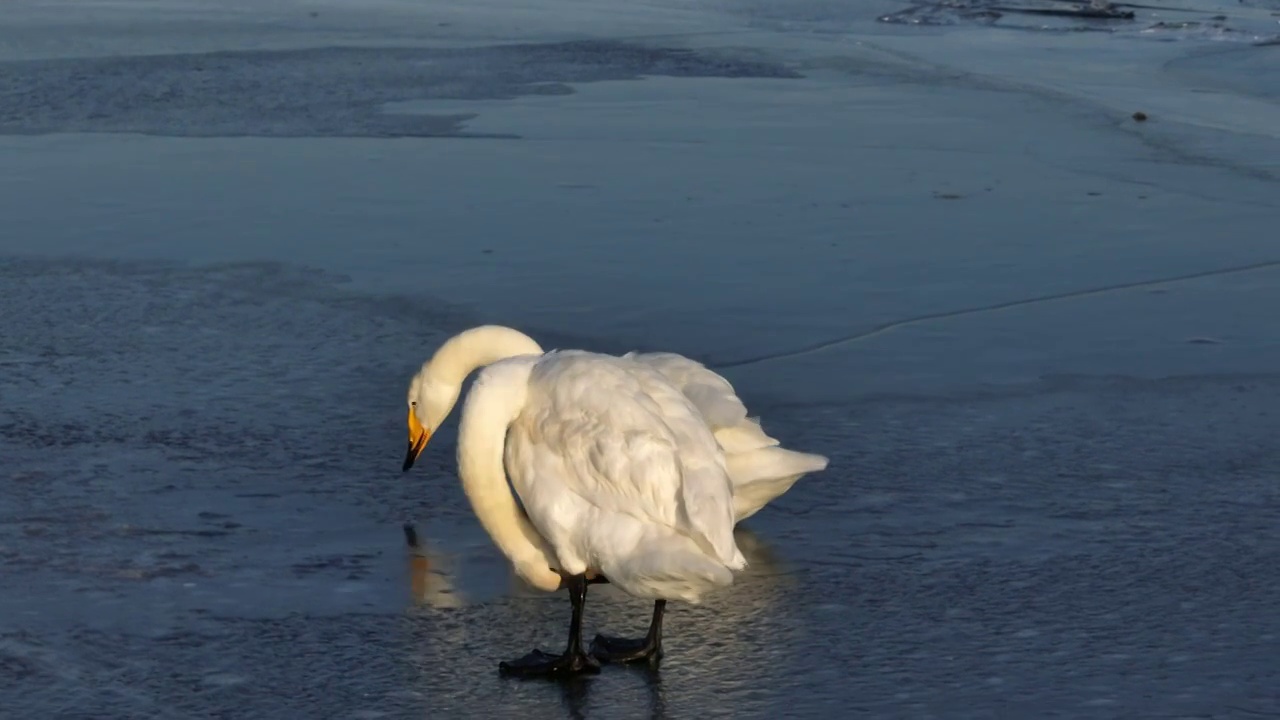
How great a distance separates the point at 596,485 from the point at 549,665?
42 cm

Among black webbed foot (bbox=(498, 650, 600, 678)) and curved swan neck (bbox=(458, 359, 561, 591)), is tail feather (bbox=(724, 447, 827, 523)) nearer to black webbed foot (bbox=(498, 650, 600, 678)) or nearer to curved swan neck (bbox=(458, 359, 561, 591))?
curved swan neck (bbox=(458, 359, 561, 591))

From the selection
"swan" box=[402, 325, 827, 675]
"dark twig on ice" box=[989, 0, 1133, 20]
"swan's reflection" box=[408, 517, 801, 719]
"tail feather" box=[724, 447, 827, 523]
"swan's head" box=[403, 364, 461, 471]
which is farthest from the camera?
"dark twig on ice" box=[989, 0, 1133, 20]

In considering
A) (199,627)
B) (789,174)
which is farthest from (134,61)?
(199,627)

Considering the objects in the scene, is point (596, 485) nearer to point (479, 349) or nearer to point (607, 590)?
point (607, 590)

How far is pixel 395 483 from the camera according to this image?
5.54 meters

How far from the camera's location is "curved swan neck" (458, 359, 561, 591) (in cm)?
449

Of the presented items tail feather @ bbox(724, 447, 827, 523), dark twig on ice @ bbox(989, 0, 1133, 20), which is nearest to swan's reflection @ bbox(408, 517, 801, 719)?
tail feather @ bbox(724, 447, 827, 523)

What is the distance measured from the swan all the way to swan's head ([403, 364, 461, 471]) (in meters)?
0.45

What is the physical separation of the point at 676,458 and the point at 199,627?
1135mm

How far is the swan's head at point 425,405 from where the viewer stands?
5145 mm

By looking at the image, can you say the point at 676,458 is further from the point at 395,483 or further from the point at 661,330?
the point at 661,330

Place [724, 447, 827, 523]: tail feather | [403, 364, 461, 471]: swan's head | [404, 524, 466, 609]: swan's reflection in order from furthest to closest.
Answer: [403, 364, 461, 471]: swan's head < [724, 447, 827, 523]: tail feather < [404, 524, 466, 609]: swan's reflection

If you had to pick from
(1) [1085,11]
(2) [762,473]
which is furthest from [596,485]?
(1) [1085,11]

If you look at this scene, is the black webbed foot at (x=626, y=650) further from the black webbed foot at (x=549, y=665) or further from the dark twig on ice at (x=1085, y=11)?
the dark twig on ice at (x=1085, y=11)
